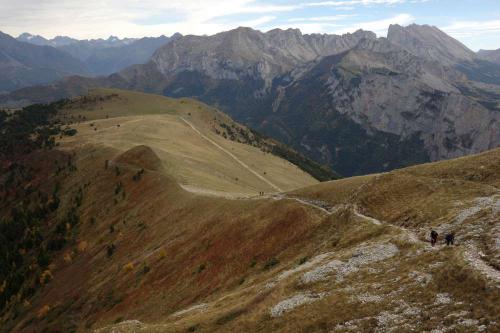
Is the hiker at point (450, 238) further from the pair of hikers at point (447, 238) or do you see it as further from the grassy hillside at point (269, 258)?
the grassy hillside at point (269, 258)

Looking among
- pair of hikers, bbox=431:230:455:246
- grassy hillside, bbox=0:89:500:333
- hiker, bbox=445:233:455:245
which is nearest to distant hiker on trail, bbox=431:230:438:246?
pair of hikers, bbox=431:230:455:246

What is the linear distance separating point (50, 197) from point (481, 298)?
14873 centimetres

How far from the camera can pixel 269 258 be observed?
61.3 m

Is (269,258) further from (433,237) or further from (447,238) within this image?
(447,238)

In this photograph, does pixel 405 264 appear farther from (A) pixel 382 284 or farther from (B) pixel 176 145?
(B) pixel 176 145

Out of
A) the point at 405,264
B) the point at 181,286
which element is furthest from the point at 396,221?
the point at 181,286

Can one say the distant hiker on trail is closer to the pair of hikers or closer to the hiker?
the pair of hikers

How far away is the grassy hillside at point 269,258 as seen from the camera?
34375 mm

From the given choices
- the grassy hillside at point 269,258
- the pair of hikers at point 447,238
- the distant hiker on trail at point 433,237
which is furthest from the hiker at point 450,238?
the distant hiker on trail at point 433,237

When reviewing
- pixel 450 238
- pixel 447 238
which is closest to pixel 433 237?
pixel 447 238

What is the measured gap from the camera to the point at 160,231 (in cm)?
9131

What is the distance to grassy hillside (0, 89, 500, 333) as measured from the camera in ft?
113

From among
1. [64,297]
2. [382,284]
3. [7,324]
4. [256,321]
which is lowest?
[7,324]

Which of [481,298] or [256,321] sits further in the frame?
[256,321]
